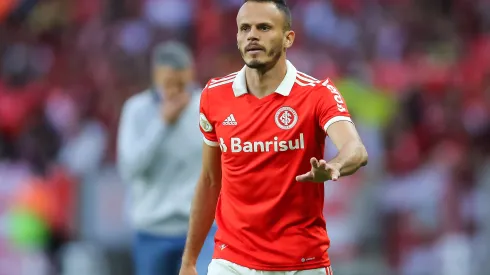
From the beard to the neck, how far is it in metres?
0.03

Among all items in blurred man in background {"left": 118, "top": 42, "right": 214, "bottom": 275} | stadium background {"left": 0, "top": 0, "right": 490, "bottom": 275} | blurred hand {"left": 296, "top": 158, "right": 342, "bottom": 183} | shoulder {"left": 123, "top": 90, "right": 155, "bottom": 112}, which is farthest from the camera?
stadium background {"left": 0, "top": 0, "right": 490, "bottom": 275}

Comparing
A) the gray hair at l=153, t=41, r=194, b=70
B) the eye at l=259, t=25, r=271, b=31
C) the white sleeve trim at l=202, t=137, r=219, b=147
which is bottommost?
the white sleeve trim at l=202, t=137, r=219, b=147

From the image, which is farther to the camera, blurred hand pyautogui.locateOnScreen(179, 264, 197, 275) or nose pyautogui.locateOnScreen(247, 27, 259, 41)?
blurred hand pyautogui.locateOnScreen(179, 264, 197, 275)

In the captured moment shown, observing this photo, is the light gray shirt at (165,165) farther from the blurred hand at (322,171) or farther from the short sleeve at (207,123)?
the blurred hand at (322,171)

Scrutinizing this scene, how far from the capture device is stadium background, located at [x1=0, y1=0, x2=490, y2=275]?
10.4 m

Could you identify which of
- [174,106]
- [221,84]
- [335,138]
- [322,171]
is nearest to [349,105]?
[174,106]

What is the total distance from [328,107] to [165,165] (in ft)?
9.86

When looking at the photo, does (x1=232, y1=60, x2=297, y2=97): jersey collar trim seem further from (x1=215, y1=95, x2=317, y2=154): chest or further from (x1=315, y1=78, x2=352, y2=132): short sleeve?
(x1=315, y1=78, x2=352, y2=132): short sleeve

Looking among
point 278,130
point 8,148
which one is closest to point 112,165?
point 8,148

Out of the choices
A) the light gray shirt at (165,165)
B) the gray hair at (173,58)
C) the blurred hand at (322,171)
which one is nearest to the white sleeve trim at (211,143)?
the blurred hand at (322,171)

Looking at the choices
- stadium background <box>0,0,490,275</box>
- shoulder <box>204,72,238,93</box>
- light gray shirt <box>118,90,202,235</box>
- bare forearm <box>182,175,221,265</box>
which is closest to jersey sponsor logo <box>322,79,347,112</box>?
shoulder <box>204,72,238,93</box>

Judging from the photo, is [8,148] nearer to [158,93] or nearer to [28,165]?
[28,165]

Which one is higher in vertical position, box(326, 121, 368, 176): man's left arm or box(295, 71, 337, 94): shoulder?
box(295, 71, 337, 94): shoulder

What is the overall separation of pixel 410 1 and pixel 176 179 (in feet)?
22.4
